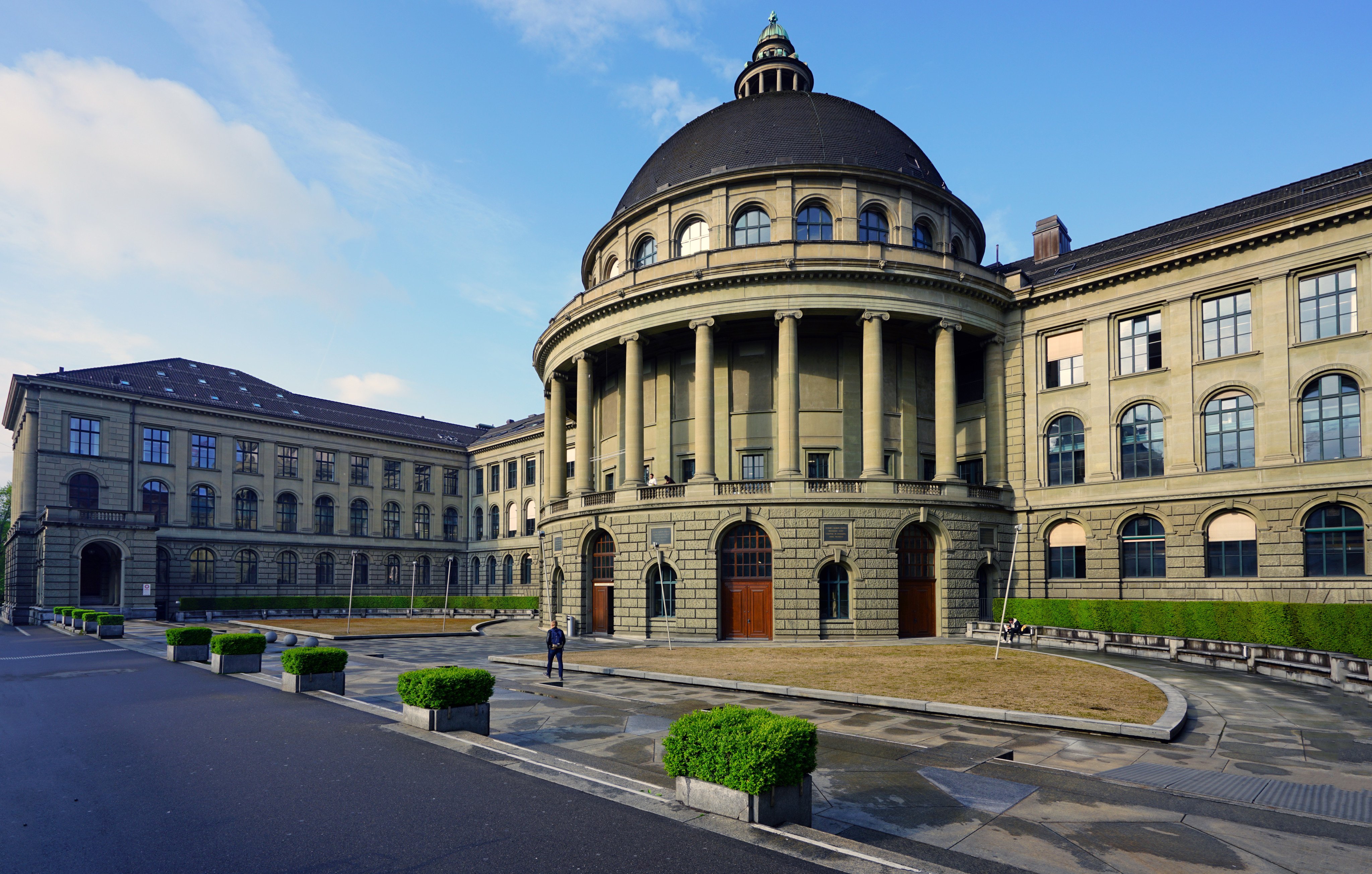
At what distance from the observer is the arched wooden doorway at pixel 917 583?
1550 inches

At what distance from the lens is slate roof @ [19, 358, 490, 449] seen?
67.7m

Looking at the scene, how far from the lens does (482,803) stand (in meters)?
10.5

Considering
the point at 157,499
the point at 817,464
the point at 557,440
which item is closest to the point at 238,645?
the point at 817,464

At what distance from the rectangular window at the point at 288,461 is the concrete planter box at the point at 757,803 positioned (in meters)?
75.9

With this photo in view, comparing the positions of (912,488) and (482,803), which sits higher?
(912,488)

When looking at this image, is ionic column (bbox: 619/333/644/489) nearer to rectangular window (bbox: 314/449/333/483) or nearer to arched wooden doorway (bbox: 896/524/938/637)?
arched wooden doorway (bbox: 896/524/938/637)

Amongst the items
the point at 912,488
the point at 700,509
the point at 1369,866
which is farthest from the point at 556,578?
the point at 1369,866

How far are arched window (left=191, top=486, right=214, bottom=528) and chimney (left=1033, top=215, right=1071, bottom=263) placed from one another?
2660 inches

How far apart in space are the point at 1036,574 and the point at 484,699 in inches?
1331

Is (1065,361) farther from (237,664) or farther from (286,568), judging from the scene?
(286,568)

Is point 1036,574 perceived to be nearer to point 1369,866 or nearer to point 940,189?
point 940,189

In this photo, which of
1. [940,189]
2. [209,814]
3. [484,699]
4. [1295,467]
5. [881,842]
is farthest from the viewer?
[940,189]

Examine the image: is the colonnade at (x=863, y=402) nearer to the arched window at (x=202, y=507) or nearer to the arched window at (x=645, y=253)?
the arched window at (x=645, y=253)

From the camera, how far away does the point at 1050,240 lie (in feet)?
171
